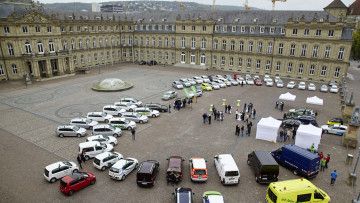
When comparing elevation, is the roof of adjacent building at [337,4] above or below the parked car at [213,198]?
above

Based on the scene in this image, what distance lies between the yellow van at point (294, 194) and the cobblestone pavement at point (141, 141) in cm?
169

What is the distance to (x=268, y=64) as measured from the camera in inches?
2446

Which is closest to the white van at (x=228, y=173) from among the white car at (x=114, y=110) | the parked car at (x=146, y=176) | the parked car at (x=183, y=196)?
the parked car at (x=183, y=196)

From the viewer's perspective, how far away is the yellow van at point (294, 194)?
16641mm

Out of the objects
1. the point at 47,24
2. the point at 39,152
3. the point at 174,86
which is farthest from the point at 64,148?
the point at 47,24

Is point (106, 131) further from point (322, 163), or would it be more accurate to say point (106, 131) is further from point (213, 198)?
point (322, 163)

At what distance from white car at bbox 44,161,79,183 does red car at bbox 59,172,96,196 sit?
1.53 meters

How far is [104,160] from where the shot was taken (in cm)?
2167

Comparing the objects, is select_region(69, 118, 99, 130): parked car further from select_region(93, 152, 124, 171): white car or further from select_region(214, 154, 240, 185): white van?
select_region(214, 154, 240, 185): white van

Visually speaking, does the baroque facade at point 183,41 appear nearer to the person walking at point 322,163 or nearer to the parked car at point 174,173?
the person walking at point 322,163

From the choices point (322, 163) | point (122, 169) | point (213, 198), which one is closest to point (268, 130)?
point (322, 163)

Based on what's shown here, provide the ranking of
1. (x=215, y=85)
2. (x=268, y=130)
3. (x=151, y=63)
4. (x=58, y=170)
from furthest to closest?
(x=151, y=63) < (x=215, y=85) < (x=268, y=130) < (x=58, y=170)

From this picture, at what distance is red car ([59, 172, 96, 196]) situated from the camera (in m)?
18.2

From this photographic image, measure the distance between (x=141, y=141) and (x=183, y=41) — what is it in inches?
2011
